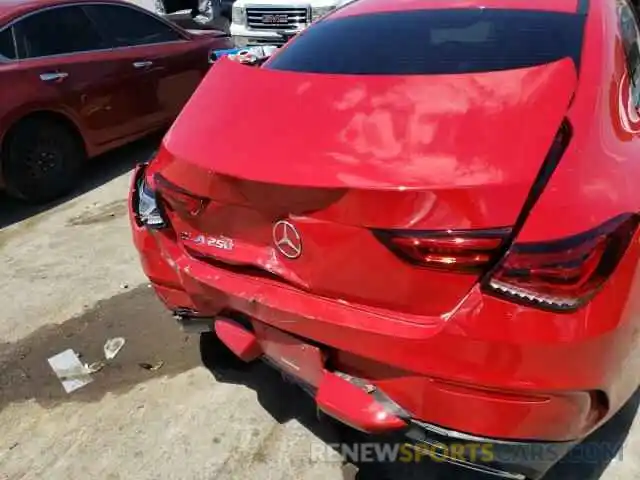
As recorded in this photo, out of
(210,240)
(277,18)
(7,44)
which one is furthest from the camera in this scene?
(277,18)

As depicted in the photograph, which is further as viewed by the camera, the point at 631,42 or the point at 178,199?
the point at 631,42

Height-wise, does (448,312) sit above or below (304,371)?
above

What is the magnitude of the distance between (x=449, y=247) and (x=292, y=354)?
25.3 inches

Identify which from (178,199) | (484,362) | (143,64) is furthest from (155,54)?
(484,362)

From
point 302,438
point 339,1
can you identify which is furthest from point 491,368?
point 339,1

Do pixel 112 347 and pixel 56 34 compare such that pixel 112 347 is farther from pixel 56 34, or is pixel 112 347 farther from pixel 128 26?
pixel 128 26

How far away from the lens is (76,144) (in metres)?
5.20

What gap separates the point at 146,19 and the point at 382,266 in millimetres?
4948

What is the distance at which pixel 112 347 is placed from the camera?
10.2ft

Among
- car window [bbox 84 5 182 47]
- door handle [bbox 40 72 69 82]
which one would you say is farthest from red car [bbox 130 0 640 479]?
car window [bbox 84 5 182 47]

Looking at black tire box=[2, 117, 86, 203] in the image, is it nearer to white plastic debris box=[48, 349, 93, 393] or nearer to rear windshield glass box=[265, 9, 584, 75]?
white plastic debris box=[48, 349, 93, 393]

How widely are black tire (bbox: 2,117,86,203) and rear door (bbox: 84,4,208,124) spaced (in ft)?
2.57

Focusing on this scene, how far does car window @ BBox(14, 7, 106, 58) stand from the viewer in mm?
4820

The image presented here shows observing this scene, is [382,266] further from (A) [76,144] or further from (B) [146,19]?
(B) [146,19]
